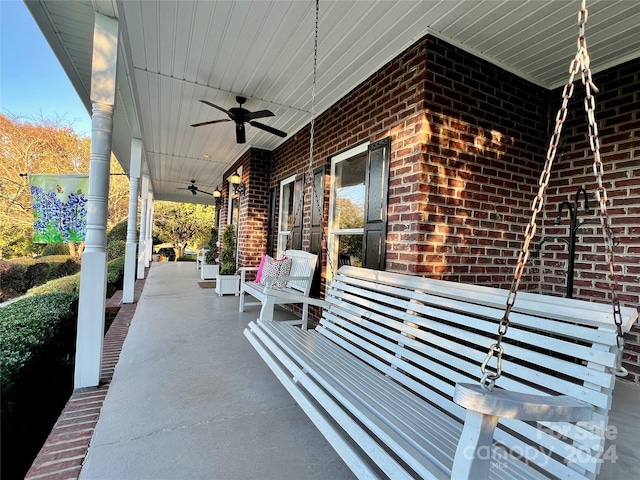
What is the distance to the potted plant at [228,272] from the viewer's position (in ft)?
18.1

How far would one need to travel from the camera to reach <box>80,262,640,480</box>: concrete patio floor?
54.7 inches

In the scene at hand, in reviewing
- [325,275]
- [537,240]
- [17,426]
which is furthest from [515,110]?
[17,426]

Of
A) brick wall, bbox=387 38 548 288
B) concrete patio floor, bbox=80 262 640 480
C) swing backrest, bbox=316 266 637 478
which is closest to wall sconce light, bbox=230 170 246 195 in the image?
concrete patio floor, bbox=80 262 640 480

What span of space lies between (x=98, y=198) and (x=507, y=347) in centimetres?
256

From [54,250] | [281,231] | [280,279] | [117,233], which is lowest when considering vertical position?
[54,250]

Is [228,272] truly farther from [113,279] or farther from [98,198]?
[98,198]

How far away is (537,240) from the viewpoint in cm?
305

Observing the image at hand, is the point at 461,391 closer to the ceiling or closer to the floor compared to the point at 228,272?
closer to the ceiling

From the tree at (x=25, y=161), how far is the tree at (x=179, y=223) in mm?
8628

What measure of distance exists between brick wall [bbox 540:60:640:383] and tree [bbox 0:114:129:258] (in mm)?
9822

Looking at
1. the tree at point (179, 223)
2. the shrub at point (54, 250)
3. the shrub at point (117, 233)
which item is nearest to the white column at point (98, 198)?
the shrub at point (54, 250)

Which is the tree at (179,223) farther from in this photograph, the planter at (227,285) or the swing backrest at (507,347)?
the swing backrest at (507,347)

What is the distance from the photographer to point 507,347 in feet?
4.12

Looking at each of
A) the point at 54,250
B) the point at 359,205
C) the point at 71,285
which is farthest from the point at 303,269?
the point at 54,250
